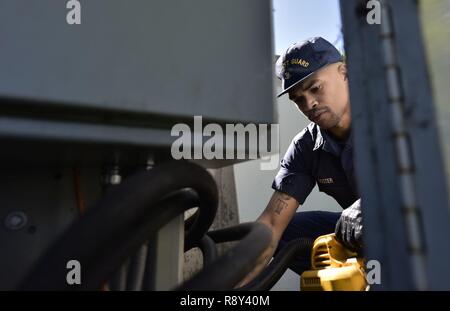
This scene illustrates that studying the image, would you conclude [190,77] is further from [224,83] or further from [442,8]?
[442,8]

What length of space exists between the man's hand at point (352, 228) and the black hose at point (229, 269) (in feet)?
1.98

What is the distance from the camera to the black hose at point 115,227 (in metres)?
0.42

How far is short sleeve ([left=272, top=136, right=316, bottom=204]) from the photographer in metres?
1.64

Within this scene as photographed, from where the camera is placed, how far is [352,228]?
108 centimetres

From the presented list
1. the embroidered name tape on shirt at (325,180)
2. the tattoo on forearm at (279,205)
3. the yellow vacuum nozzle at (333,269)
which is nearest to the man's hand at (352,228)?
the yellow vacuum nozzle at (333,269)

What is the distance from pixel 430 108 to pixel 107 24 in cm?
37

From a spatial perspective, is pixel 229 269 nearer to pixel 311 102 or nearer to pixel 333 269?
pixel 333 269

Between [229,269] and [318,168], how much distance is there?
129 centimetres

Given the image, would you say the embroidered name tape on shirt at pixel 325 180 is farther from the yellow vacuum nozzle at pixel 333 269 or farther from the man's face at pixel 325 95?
the yellow vacuum nozzle at pixel 333 269

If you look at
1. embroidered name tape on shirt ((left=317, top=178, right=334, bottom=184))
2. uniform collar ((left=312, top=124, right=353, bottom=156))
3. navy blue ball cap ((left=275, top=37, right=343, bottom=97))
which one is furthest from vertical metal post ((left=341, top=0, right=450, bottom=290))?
embroidered name tape on shirt ((left=317, top=178, right=334, bottom=184))

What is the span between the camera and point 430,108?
0.43 metres

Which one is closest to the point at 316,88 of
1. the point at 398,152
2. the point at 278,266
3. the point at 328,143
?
the point at 328,143

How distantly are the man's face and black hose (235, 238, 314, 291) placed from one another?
0.52 meters

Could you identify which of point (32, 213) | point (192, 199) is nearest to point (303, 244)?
point (192, 199)
